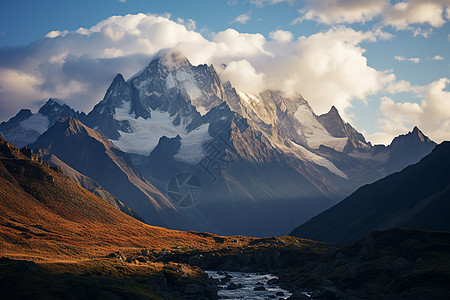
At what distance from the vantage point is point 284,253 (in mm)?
174625

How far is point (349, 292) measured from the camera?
98.2 m

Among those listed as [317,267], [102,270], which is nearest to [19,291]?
[102,270]

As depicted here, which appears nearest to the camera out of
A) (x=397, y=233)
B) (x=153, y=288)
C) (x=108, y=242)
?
(x=153, y=288)

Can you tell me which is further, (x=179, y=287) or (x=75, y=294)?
(x=179, y=287)

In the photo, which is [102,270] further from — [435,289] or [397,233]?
[397,233]

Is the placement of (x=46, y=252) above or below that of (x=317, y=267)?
above

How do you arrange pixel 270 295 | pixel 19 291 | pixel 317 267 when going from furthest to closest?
1. pixel 317 267
2. pixel 270 295
3. pixel 19 291

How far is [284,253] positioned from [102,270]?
94938mm

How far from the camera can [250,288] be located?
385ft

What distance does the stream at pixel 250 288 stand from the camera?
105m

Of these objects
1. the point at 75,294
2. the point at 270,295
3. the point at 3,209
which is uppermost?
the point at 3,209

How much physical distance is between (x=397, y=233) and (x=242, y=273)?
57.1 meters

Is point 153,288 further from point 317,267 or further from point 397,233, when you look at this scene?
point 397,233

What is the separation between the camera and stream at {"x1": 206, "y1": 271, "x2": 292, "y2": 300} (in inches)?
4126
